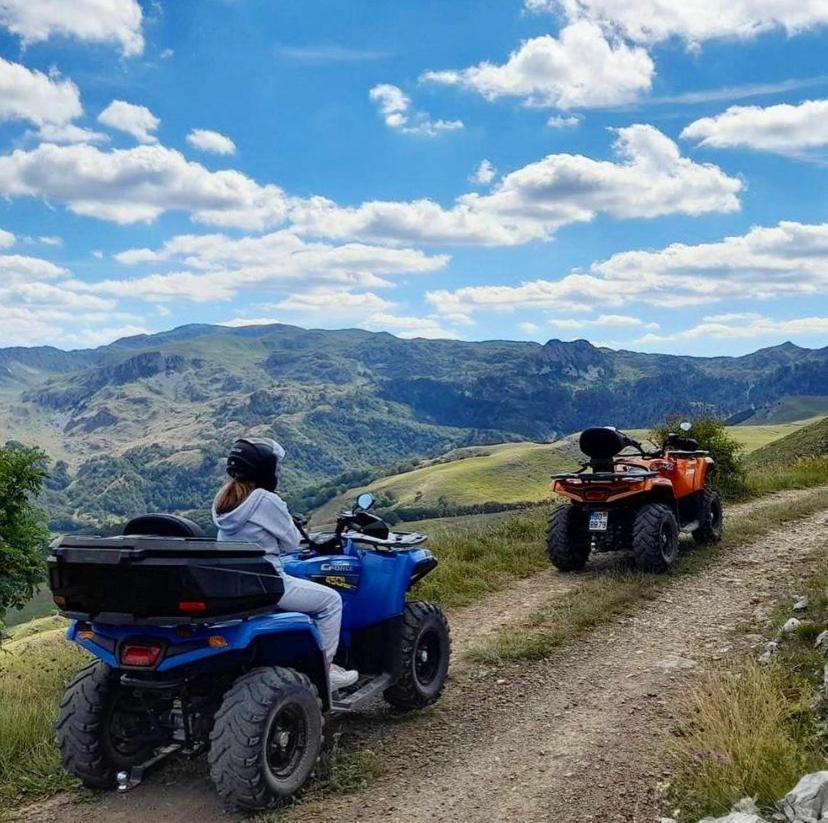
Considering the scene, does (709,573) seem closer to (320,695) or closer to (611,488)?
(611,488)

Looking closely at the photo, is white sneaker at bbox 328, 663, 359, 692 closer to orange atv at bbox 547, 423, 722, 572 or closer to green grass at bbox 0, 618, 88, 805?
green grass at bbox 0, 618, 88, 805

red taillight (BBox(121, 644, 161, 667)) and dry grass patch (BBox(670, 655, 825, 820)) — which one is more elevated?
red taillight (BBox(121, 644, 161, 667))

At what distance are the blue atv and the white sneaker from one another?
8 cm

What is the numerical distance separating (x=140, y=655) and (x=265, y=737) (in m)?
0.90

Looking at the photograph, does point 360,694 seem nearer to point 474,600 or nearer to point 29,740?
point 29,740

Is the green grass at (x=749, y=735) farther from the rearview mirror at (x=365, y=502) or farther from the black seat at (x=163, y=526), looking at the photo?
the black seat at (x=163, y=526)

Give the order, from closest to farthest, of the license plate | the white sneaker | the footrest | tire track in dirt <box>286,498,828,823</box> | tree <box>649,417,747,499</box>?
tire track in dirt <box>286,498,828,823</box>
the footrest
the white sneaker
the license plate
tree <box>649,417,747,499</box>

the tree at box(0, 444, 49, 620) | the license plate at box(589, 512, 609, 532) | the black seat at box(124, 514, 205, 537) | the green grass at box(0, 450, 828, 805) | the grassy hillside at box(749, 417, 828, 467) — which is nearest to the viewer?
the black seat at box(124, 514, 205, 537)

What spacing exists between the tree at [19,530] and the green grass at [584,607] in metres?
20.0

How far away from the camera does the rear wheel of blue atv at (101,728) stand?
5211mm

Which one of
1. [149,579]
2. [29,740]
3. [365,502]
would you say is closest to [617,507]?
[365,502]

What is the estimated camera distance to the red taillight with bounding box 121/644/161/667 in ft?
16.0

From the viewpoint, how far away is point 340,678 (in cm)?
601

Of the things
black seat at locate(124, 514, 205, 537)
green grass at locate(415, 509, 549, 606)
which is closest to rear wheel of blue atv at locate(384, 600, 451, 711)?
black seat at locate(124, 514, 205, 537)
